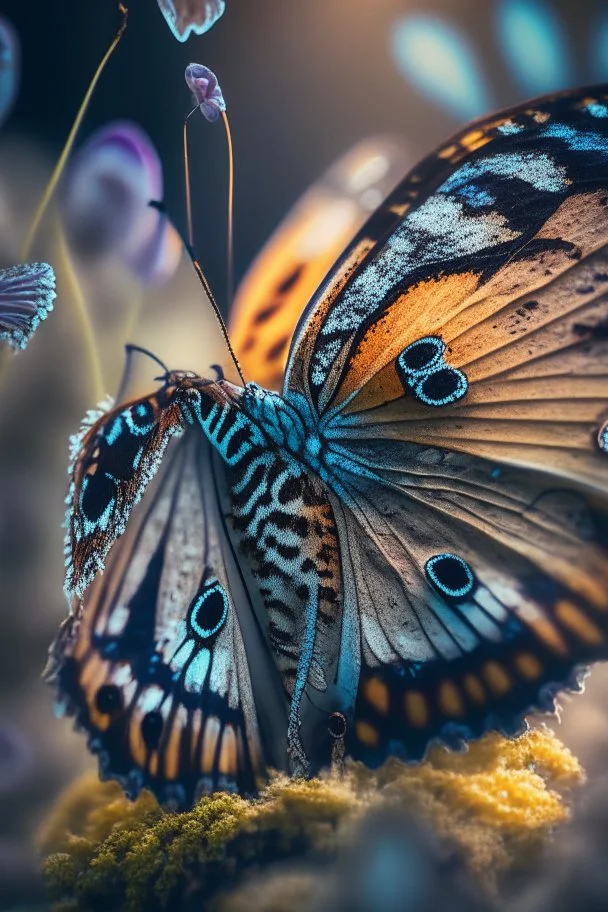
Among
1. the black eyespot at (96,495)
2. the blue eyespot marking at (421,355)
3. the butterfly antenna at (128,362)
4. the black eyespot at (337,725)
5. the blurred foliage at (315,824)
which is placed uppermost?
the butterfly antenna at (128,362)

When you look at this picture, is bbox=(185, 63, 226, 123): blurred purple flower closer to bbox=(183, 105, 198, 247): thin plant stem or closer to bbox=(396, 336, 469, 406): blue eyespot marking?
bbox=(183, 105, 198, 247): thin plant stem

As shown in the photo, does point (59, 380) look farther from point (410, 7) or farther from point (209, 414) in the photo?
point (410, 7)

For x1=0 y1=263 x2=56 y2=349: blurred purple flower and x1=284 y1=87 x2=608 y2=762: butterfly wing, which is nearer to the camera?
x1=284 y1=87 x2=608 y2=762: butterfly wing

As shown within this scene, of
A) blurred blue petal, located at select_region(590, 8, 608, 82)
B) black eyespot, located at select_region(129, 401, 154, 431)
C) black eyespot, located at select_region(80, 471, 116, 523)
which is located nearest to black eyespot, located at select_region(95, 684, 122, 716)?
black eyespot, located at select_region(80, 471, 116, 523)

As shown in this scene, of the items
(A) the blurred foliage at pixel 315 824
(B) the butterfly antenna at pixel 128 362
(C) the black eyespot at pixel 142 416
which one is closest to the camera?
(A) the blurred foliage at pixel 315 824

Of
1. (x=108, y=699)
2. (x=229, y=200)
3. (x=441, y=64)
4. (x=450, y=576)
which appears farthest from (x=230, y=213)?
(x=108, y=699)

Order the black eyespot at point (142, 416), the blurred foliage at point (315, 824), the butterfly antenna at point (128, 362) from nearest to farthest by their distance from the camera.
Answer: the blurred foliage at point (315, 824)
the black eyespot at point (142, 416)
the butterfly antenna at point (128, 362)

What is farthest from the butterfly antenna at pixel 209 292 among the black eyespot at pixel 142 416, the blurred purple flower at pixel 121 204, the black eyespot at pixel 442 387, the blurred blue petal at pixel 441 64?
the blurred blue petal at pixel 441 64

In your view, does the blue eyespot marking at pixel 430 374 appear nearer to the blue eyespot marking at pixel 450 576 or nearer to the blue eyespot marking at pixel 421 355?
the blue eyespot marking at pixel 421 355
